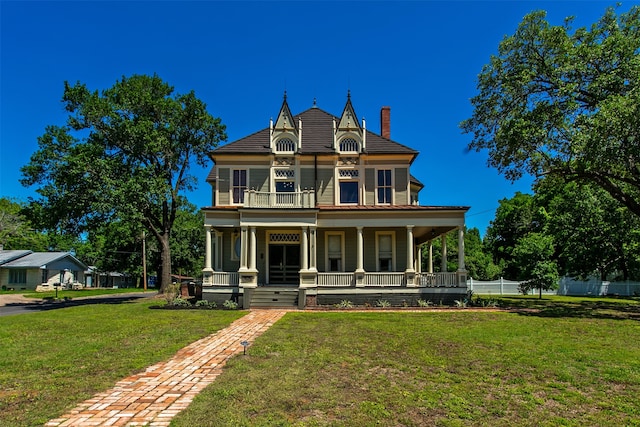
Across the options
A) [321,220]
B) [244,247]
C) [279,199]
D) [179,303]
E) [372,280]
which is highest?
[279,199]

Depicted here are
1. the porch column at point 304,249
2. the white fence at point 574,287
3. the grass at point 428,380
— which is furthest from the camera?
the white fence at point 574,287

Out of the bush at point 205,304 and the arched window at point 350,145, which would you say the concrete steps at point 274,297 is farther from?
the arched window at point 350,145

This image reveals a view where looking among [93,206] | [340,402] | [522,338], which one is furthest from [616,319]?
[93,206]

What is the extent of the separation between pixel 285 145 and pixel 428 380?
61.6 ft

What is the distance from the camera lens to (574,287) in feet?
128

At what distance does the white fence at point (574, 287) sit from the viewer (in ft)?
117

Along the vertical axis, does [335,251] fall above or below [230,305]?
above

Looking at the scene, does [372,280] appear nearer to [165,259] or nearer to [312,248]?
[312,248]

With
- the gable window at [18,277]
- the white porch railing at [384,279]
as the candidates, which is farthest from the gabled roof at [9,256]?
the white porch railing at [384,279]

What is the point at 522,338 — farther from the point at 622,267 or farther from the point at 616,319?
the point at 622,267

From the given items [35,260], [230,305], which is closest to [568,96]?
[230,305]

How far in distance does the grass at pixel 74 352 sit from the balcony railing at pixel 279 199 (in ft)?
20.4

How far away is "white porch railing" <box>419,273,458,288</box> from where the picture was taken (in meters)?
21.2

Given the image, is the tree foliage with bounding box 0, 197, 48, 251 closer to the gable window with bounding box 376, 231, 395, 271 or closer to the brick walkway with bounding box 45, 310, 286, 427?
the gable window with bounding box 376, 231, 395, 271
